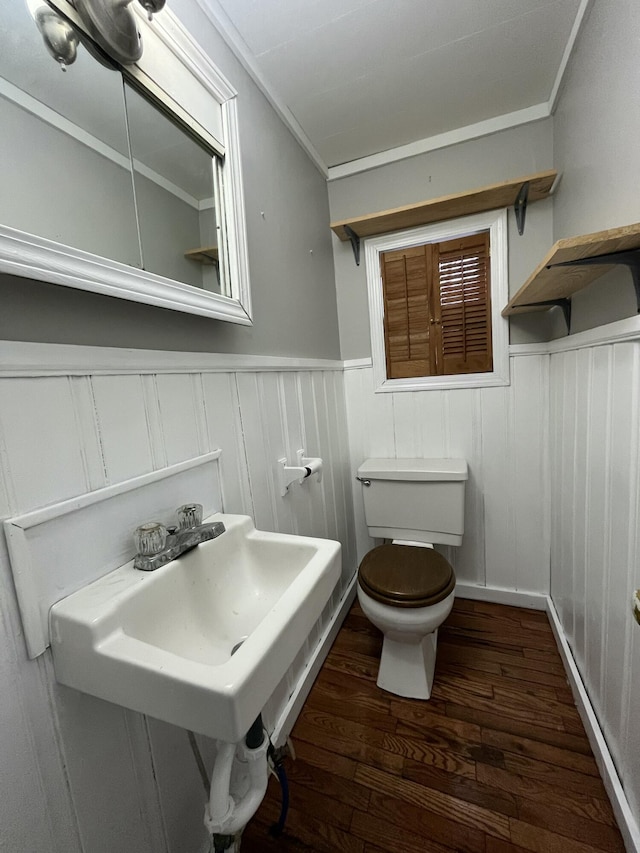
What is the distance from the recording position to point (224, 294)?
99 centimetres

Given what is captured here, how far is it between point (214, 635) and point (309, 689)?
888mm

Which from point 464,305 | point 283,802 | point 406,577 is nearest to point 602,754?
point 406,577

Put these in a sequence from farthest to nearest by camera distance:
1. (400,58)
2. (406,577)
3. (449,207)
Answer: (449,207), (406,577), (400,58)

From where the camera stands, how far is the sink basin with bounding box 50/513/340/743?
480 mm

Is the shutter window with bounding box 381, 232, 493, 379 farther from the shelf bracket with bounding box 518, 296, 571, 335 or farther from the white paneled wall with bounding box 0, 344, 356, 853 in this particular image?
the white paneled wall with bounding box 0, 344, 356, 853

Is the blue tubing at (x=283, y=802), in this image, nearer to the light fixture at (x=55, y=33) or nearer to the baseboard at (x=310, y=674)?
the baseboard at (x=310, y=674)

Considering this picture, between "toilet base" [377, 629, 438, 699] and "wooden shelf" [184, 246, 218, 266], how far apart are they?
1463 millimetres

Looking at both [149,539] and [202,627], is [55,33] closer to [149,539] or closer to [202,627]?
[149,539]

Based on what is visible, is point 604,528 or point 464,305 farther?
point 464,305

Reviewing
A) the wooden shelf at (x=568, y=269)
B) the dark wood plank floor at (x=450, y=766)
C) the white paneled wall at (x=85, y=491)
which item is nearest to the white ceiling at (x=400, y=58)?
the wooden shelf at (x=568, y=269)

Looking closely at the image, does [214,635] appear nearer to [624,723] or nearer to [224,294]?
[224,294]

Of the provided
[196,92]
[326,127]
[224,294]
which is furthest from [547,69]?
[224,294]

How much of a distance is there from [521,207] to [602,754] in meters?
2.00

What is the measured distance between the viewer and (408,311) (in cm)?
180
